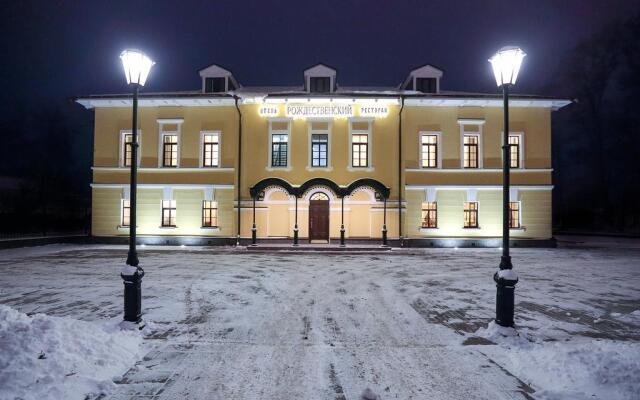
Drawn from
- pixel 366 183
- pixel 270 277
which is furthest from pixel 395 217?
pixel 270 277

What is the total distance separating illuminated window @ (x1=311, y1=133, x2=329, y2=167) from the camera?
20188 mm

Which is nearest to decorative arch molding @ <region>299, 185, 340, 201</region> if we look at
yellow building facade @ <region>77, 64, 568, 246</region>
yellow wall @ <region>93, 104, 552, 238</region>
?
yellow building facade @ <region>77, 64, 568, 246</region>

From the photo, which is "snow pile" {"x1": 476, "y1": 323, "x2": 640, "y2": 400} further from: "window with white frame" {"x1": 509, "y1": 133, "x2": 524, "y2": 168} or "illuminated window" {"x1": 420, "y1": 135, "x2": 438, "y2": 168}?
"window with white frame" {"x1": 509, "y1": 133, "x2": 524, "y2": 168}

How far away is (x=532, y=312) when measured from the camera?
281 inches

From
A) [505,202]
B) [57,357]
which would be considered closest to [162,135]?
[57,357]

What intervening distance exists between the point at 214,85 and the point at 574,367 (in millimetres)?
21594

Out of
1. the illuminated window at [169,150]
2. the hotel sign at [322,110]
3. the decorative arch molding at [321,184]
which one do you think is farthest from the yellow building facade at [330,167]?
the decorative arch molding at [321,184]

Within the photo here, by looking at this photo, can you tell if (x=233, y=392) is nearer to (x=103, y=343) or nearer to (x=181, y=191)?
(x=103, y=343)

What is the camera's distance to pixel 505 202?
6219 millimetres

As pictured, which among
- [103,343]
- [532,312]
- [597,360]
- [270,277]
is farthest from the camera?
[270,277]

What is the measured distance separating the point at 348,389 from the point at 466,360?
1.95m

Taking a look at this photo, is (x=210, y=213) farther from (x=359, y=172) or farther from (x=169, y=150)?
(x=359, y=172)

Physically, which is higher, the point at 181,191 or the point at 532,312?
the point at 181,191

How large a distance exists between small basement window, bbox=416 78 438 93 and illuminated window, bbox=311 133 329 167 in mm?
6743
